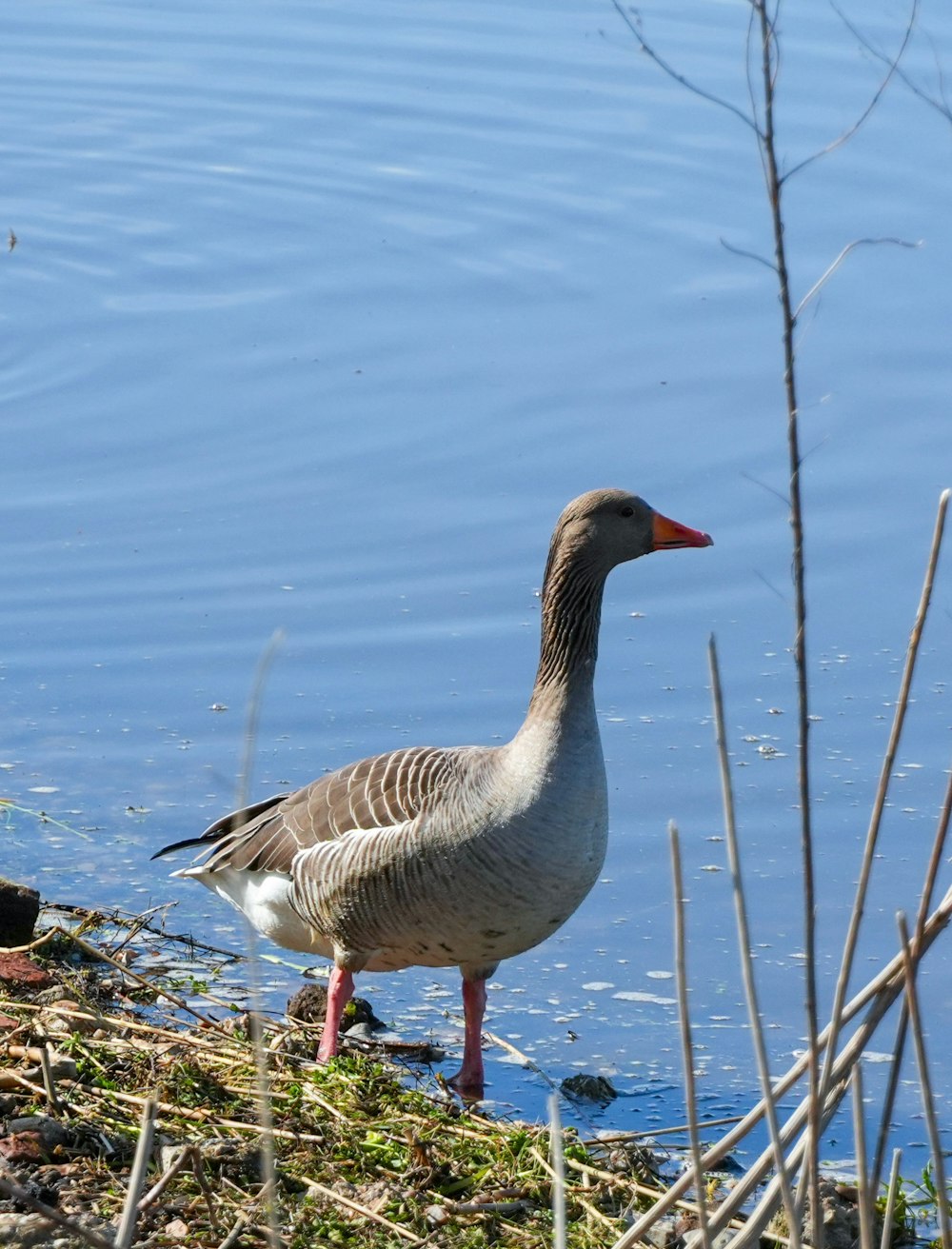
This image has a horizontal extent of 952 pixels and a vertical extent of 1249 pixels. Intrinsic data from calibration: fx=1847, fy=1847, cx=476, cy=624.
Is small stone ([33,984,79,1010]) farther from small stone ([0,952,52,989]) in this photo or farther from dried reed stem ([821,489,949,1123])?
dried reed stem ([821,489,949,1123])

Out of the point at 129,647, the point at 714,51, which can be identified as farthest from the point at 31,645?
the point at 714,51

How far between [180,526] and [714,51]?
7079 millimetres

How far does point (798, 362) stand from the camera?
10.4 m

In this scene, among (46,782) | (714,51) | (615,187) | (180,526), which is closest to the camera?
(46,782)

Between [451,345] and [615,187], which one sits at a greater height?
[615,187]

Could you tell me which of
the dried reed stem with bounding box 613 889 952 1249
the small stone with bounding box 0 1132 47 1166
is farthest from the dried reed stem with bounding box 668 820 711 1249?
the small stone with bounding box 0 1132 47 1166

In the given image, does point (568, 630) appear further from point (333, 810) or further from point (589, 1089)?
point (589, 1089)

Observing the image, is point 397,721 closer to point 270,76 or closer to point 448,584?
point 448,584

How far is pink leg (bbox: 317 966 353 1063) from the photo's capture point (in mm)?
5305

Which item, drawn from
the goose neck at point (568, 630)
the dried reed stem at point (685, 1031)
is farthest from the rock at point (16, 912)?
the dried reed stem at point (685, 1031)

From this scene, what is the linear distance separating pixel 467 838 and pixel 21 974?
132 cm

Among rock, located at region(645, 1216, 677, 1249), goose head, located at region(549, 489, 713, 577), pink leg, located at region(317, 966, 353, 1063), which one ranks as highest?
goose head, located at region(549, 489, 713, 577)

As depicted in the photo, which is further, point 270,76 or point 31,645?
point 270,76

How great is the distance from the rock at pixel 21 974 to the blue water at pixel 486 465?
1245mm
